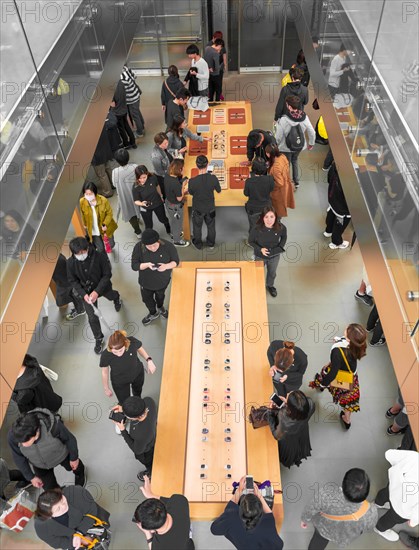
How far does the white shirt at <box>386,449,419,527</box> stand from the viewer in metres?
4.00

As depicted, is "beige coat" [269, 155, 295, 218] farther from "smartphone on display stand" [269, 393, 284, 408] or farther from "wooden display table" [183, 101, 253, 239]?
"smartphone on display stand" [269, 393, 284, 408]

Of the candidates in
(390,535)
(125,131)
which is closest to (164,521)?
(390,535)

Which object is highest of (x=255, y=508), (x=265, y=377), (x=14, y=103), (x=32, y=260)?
(x=14, y=103)

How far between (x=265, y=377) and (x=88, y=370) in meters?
2.52

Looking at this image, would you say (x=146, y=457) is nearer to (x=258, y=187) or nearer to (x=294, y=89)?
(x=258, y=187)

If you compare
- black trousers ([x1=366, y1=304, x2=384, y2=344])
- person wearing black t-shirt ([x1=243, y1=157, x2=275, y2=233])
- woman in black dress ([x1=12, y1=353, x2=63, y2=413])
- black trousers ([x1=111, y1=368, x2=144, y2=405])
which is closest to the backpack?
person wearing black t-shirt ([x1=243, y1=157, x2=275, y2=233])

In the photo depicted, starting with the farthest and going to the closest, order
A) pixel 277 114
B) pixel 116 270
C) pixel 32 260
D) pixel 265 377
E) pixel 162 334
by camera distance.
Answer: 1. pixel 277 114
2. pixel 116 270
3. pixel 162 334
4. pixel 265 377
5. pixel 32 260

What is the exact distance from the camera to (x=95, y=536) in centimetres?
419

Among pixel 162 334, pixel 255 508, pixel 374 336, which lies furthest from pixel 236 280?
pixel 255 508

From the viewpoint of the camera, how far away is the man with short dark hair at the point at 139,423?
177 inches

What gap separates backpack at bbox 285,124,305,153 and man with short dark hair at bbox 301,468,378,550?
5.91m

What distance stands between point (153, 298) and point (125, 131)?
4672mm

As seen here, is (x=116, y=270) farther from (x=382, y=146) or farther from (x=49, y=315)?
(x=382, y=146)

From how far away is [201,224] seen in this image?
7.85 meters
